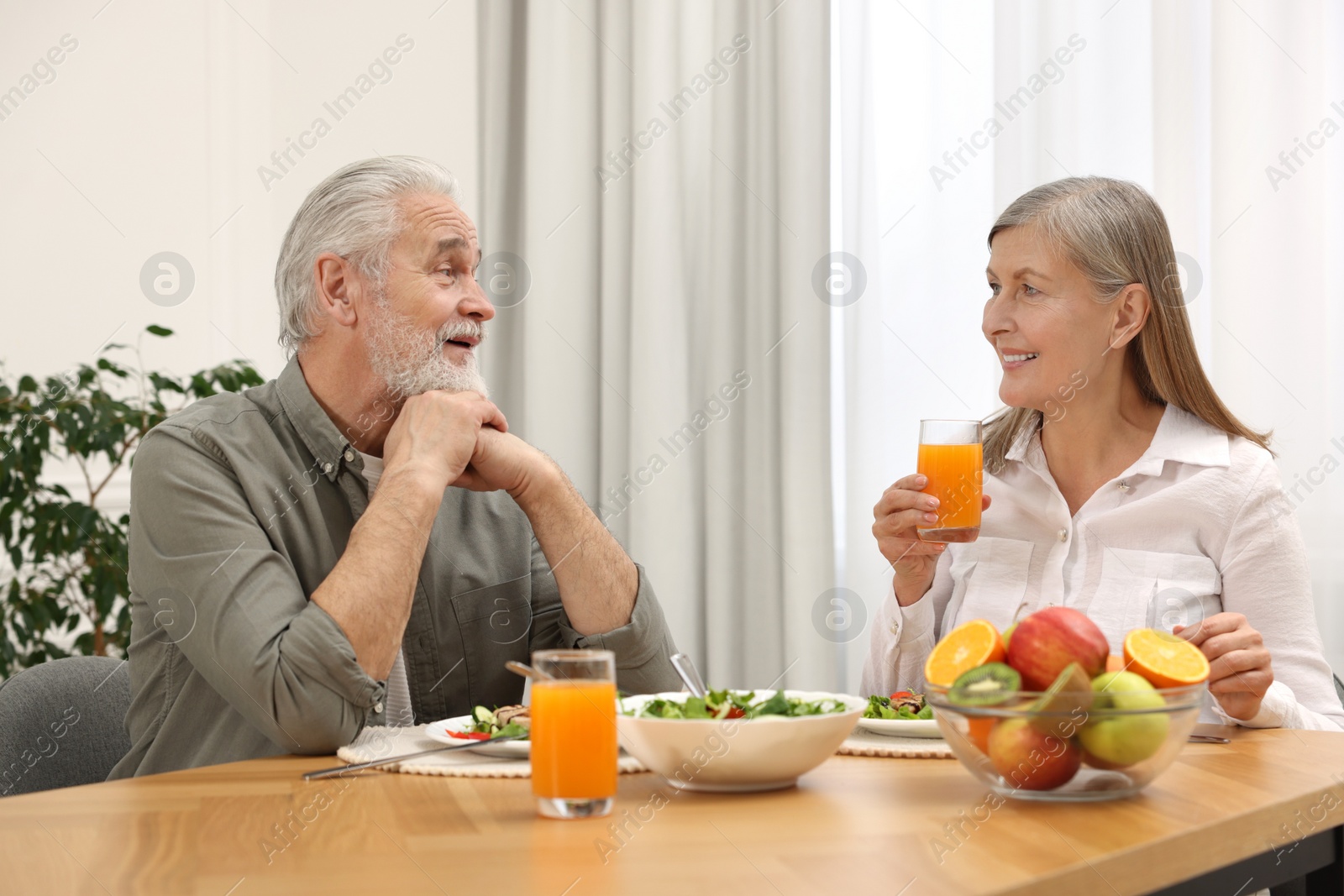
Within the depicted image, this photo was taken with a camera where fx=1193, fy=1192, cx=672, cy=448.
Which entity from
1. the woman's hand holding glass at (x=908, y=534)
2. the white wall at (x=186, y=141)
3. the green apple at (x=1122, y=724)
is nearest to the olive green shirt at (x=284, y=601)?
the woman's hand holding glass at (x=908, y=534)

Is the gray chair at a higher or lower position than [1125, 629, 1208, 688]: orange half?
lower

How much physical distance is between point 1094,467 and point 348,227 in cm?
123

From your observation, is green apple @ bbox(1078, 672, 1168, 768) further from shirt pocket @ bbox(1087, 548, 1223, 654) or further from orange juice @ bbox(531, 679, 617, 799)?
shirt pocket @ bbox(1087, 548, 1223, 654)

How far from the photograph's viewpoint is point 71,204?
3469 mm

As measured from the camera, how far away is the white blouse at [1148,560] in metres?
1.64

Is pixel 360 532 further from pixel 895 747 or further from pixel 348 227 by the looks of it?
pixel 895 747

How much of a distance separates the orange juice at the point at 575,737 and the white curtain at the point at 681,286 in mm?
2006

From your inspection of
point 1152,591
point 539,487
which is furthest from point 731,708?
point 1152,591

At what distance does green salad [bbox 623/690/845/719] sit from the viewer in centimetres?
109

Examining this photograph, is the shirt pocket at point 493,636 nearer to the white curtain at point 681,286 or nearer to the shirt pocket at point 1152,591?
the shirt pocket at point 1152,591

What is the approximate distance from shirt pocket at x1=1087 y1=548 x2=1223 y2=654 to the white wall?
2.43 meters

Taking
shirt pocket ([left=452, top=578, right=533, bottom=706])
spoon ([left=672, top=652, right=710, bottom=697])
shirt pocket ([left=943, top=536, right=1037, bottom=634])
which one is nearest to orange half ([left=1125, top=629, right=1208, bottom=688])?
spoon ([left=672, top=652, right=710, bottom=697])

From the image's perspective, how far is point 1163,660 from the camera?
3.45ft

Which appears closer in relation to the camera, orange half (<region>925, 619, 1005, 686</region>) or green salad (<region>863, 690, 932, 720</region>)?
orange half (<region>925, 619, 1005, 686</region>)
